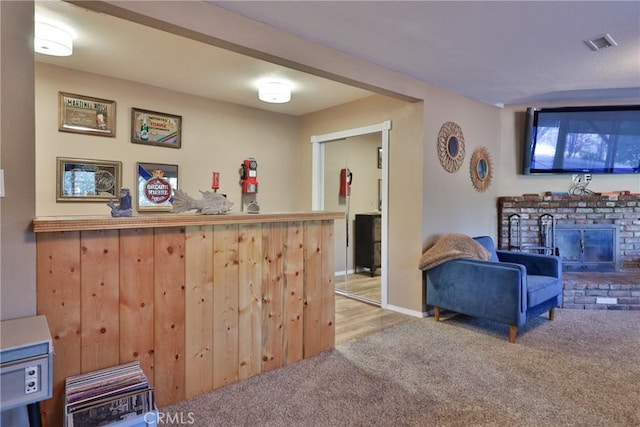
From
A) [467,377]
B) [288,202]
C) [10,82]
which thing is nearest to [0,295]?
[10,82]

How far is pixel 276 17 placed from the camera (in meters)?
2.40

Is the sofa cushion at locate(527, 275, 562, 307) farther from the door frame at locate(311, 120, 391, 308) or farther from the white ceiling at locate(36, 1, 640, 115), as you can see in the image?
the white ceiling at locate(36, 1, 640, 115)

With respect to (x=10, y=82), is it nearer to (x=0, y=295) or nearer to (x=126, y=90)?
(x=0, y=295)

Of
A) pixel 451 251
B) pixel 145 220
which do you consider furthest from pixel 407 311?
pixel 145 220

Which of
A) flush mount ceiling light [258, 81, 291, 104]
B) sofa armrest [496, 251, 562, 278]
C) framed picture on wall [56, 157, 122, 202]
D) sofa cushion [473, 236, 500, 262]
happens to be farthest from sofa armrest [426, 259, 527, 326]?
framed picture on wall [56, 157, 122, 202]

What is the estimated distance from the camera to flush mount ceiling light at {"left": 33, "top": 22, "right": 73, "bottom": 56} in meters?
2.49

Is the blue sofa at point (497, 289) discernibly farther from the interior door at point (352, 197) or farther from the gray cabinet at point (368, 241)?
the gray cabinet at point (368, 241)

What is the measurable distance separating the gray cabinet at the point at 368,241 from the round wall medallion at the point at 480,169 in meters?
1.40

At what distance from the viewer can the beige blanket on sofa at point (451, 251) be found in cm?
350

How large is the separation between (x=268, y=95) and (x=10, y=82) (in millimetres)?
2363

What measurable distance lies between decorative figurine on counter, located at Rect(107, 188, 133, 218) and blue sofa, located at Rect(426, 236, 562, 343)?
110 inches

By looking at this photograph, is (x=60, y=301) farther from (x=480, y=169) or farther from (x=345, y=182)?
(x=480, y=169)

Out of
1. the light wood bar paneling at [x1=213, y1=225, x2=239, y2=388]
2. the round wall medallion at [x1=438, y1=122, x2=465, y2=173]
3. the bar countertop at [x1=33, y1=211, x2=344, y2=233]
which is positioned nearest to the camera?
the bar countertop at [x1=33, y1=211, x2=344, y2=233]

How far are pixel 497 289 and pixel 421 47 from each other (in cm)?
215
